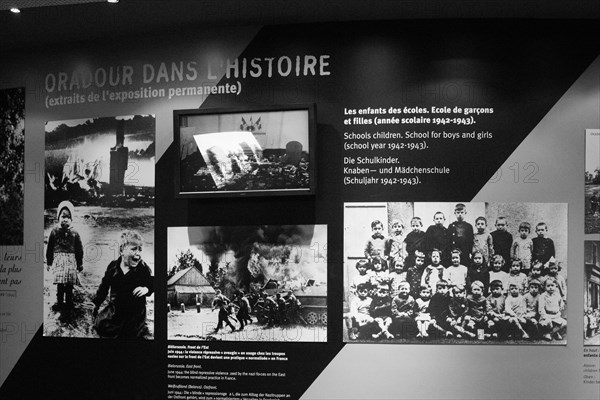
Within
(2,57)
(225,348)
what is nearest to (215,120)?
(225,348)

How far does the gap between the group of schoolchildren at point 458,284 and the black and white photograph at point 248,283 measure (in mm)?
278

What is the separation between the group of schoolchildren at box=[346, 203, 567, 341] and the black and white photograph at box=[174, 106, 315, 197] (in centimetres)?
65

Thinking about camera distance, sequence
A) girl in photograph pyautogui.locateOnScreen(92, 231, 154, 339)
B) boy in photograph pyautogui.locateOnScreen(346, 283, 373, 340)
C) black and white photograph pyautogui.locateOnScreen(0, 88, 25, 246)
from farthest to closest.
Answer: black and white photograph pyautogui.locateOnScreen(0, 88, 25, 246), girl in photograph pyautogui.locateOnScreen(92, 231, 154, 339), boy in photograph pyautogui.locateOnScreen(346, 283, 373, 340)

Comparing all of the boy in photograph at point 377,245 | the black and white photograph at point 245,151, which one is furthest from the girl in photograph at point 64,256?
the boy in photograph at point 377,245

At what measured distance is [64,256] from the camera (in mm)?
4023

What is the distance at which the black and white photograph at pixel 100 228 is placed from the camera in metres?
3.90

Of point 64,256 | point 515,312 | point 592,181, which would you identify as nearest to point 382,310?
point 515,312

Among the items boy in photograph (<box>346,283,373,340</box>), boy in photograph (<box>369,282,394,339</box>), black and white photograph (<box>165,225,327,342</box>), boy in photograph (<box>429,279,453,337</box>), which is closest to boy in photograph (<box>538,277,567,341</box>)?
boy in photograph (<box>429,279,453,337</box>)

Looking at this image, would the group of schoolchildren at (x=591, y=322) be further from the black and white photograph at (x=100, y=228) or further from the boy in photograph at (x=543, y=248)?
the black and white photograph at (x=100, y=228)

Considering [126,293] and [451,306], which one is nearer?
[451,306]

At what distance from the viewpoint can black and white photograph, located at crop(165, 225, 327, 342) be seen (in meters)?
3.70

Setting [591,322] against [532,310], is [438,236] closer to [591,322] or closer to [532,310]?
[532,310]

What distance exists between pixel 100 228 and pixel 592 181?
320 centimetres

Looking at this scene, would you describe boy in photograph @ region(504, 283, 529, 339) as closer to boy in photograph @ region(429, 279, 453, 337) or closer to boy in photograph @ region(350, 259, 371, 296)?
boy in photograph @ region(429, 279, 453, 337)
